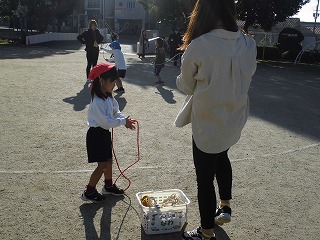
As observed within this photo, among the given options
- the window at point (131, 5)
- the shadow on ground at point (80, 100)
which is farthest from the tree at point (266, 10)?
the window at point (131, 5)

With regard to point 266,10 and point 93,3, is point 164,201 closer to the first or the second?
point 266,10

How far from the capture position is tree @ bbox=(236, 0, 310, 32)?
1972cm

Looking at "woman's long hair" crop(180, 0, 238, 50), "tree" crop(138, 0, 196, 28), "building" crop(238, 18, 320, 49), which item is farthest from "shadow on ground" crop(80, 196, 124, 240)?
"building" crop(238, 18, 320, 49)

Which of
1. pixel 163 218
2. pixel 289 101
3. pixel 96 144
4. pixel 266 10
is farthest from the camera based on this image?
pixel 266 10

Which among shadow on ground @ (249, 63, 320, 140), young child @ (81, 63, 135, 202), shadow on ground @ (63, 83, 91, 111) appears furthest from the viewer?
shadow on ground @ (63, 83, 91, 111)

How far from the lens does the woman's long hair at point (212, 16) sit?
2441 mm

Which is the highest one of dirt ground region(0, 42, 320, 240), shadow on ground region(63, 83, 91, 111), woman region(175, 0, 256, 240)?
woman region(175, 0, 256, 240)

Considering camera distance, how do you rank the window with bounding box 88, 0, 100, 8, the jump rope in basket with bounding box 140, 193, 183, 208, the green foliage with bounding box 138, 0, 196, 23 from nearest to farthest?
the jump rope in basket with bounding box 140, 193, 183, 208
the green foliage with bounding box 138, 0, 196, 23
the window with bounding box 88, 0, 100, 8

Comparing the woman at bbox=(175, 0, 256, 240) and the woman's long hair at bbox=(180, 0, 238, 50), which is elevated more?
the woman's long hair at bbox=(180, 0, 238, 50)

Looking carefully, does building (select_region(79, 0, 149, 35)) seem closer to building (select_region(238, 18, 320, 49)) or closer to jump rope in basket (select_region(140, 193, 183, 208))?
building (select_region(238, 18, 320, 49))

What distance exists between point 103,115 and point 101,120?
1.9 inches

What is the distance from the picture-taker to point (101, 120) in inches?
129

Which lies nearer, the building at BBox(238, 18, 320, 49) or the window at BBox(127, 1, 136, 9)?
the building at BBox(238, 18, 320, 49)

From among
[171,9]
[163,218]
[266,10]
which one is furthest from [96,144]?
→ [171,9]
